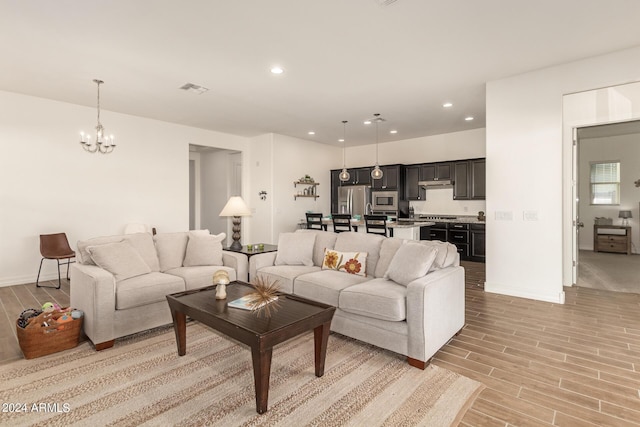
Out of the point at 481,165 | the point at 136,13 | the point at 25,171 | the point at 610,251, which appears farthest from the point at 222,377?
the point at 610,251

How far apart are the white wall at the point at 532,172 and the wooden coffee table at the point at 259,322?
3139mm

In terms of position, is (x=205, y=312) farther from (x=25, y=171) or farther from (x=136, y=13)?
(x=25, y=171)

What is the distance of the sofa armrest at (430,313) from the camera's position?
2.45m

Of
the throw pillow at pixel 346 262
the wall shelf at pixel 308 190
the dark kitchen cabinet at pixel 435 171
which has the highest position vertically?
the dark kitchen cabinet at pixel 435 171

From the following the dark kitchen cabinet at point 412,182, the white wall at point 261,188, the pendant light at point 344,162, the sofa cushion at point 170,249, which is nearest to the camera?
the sofa cushion at point 170,249

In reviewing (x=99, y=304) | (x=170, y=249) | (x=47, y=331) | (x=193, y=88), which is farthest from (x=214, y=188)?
(x=47, y=331)

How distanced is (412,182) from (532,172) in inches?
157

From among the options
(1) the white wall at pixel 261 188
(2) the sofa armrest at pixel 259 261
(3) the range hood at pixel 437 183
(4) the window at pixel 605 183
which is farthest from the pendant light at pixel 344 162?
(4) the window at pixel 605 183

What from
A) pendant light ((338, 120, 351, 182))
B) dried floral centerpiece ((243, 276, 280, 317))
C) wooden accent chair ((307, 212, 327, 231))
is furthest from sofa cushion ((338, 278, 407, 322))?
pendant light ((338, 120, 351, 182))

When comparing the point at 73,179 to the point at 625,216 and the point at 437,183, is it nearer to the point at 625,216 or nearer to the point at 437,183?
the point at 437,183

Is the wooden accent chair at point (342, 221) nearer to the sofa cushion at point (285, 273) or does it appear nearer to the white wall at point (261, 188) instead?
the white wall at point (261, 188)

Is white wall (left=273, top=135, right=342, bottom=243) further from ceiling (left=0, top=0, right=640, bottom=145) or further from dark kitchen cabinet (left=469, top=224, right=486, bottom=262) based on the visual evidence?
dark kitchen cabinet (left=469, top=224, right=486, bottom=262)

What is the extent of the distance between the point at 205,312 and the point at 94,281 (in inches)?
47.5

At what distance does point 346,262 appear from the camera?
11.8 ft
